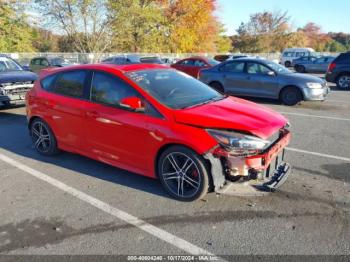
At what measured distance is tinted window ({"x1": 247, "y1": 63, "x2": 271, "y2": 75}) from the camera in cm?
1077

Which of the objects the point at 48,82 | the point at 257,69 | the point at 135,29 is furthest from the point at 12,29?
the point at 48,82

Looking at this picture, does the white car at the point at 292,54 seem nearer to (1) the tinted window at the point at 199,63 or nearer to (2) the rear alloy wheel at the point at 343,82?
(2) the rear alloy wheel at the point at 343,82

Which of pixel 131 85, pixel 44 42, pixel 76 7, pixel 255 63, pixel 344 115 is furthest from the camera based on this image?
pixel 44 42

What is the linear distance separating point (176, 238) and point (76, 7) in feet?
92.3

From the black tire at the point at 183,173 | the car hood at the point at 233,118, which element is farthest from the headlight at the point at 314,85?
the black tire at the point at 183,173

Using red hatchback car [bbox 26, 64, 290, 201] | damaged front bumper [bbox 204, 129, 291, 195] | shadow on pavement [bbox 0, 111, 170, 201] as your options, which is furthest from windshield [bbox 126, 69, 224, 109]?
shadow on pavement [bbox 0, 111, 170, 201]

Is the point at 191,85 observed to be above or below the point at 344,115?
above

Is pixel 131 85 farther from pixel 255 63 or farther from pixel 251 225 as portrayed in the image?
pixel 255 63

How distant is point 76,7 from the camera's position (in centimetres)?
2786

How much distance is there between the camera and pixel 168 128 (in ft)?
A: 12.8

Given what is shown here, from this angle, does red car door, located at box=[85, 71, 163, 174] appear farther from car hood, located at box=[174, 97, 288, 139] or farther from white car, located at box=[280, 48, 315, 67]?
white car, located at box=[280, 48, 315, 67]

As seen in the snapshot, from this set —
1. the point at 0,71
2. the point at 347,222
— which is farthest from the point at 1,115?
the point at 347,222

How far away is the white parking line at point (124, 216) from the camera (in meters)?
3.17

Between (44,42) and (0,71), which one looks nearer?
(0,71)
